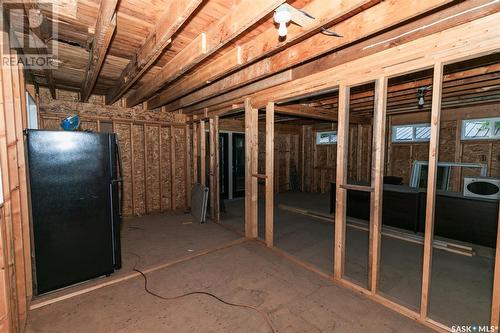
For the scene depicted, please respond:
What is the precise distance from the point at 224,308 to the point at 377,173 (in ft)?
6.58

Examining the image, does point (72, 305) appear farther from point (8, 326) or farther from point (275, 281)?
point (275, 281)

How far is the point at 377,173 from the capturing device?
7.36 ft

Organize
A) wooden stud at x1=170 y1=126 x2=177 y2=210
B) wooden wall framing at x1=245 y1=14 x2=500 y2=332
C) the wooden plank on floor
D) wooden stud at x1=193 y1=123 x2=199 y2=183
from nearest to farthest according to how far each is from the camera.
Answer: wooden wall framing at x1=245 y1=14 x2=500 y2=332, the wooden plank on floor, wooden stud at x1=193 y1=123 x2=199 y2=183, wooden stud at x1=170 y1=126 x2=177 y2=210

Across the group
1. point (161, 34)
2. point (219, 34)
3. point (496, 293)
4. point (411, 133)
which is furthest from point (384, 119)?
point (411, 133)

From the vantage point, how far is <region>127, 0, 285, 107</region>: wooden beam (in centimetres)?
162

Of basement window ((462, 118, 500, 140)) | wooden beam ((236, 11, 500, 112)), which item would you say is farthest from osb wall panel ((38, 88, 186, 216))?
basement window ((462, 118, 500, 140))

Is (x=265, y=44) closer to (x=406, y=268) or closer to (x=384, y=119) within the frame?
(x=384, y=119)

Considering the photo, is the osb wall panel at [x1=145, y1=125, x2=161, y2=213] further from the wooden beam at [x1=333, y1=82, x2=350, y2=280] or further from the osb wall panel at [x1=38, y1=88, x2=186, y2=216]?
the wooden beam at [x1=333, y1=82, x2=350, y2=280]

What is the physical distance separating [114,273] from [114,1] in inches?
115

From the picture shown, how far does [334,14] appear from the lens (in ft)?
5.39

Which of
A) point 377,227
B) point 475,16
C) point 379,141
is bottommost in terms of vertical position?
point 377,227

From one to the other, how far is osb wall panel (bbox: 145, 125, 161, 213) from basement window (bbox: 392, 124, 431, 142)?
6.58 metres

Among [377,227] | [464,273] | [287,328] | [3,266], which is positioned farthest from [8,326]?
[464,273]

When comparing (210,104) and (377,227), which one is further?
(210,104)
